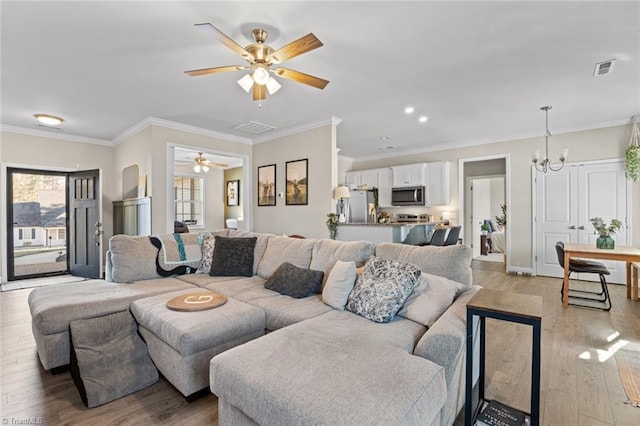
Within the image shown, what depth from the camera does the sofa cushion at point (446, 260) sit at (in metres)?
2.22

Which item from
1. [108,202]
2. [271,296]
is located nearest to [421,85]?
[271,296]

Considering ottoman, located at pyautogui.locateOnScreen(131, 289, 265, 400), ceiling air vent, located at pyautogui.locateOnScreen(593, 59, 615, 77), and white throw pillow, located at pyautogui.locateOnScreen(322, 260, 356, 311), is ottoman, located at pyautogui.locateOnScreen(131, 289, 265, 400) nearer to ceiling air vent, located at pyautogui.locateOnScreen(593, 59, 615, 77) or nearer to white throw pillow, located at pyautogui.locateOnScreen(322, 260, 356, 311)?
white throw pillow, located at pyautogui.locateOnScreen(322, 260, 356, 311)

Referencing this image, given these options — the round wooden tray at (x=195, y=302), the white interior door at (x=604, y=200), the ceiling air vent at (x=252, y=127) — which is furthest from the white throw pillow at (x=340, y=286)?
the white interior door at (x=604, y=200)

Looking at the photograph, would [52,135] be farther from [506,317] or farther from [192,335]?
[506,317]

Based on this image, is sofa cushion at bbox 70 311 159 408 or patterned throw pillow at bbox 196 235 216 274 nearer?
sofa cushion at bbox 70 311 159 408

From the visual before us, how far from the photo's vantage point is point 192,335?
1.88m

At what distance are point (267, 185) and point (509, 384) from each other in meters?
4.71

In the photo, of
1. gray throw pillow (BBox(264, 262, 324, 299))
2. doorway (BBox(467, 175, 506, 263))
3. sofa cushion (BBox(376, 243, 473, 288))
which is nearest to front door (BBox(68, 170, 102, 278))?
gray throw pillow (BBox(264, 262, 324, 299))

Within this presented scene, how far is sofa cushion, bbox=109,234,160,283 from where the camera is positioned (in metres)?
3.04

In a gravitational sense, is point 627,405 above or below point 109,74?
below

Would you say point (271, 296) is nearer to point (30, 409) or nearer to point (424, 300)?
point (424, 300)

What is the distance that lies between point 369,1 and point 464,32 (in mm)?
915

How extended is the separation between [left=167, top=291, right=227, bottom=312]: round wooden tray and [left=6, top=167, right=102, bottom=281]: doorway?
4015 mm

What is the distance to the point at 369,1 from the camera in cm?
210
